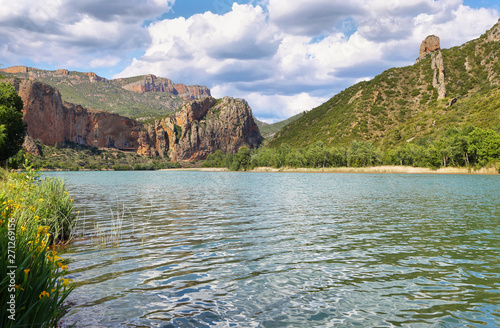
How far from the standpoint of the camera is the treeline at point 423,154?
8350cm

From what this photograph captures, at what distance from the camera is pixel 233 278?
9.69 m

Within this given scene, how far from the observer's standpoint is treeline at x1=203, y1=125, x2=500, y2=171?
83.5 m

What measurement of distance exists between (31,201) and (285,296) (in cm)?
1079

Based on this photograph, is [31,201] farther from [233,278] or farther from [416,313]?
[416,313]

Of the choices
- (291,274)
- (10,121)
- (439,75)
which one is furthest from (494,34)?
(291,274)

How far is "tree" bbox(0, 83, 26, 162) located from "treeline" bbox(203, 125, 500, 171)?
106 metres

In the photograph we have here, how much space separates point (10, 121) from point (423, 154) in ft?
367

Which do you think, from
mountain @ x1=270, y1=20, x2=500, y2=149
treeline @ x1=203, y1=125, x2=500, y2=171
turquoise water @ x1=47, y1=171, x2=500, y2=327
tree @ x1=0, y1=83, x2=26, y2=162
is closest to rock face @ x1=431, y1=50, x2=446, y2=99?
mountain @ x1=270, y1=20, x2=500, y2=149

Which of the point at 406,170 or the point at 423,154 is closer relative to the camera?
the point at 406,170

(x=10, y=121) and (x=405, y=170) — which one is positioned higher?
(x=10, y=121)

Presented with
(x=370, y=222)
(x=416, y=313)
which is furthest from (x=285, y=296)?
(x=370, y=222)

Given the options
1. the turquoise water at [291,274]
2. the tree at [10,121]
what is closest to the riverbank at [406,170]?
the turquoise water at [291,274]

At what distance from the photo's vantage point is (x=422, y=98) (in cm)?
16375

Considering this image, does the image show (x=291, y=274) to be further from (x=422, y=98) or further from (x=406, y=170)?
(x=422, y=98)
